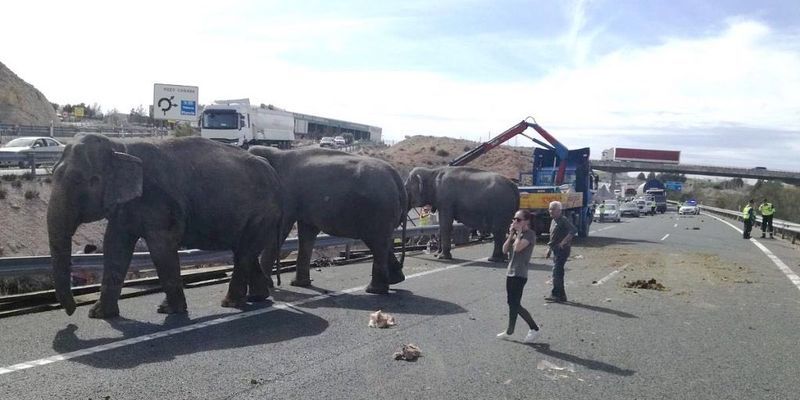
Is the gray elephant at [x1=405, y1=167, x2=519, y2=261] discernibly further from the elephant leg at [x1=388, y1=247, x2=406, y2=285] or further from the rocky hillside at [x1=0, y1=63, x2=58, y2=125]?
the rocky hillside at [x1=0, y1=63, x2=58, y2=125]

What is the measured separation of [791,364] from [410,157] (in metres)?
56.6

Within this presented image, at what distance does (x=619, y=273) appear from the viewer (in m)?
14.9

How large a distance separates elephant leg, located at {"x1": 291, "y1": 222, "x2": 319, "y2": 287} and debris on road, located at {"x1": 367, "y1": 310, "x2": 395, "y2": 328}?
296 centimetres

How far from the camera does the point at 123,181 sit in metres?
8.22

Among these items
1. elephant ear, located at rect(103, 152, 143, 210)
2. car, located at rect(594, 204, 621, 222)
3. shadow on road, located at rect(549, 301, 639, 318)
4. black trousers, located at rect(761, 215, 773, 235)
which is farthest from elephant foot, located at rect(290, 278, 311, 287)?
car, located at rect(594, 204, 621, 222)

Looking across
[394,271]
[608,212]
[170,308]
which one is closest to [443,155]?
[608,212]

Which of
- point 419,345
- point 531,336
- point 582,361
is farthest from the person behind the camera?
point 531,336

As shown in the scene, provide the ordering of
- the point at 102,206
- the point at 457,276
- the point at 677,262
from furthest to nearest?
the point at 677,262 < the point at 457,276 < the point at 102,206

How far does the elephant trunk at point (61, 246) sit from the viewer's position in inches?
301

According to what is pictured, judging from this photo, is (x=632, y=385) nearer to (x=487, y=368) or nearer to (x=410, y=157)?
(x=487, y=368)

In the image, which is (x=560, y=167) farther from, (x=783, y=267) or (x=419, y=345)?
(x=419, y=345)

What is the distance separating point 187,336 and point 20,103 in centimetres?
5970

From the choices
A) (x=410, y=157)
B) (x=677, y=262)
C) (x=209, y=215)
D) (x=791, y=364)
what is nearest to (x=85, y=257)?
(x=209, y=215)

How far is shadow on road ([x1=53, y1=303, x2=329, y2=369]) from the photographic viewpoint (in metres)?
6.57
